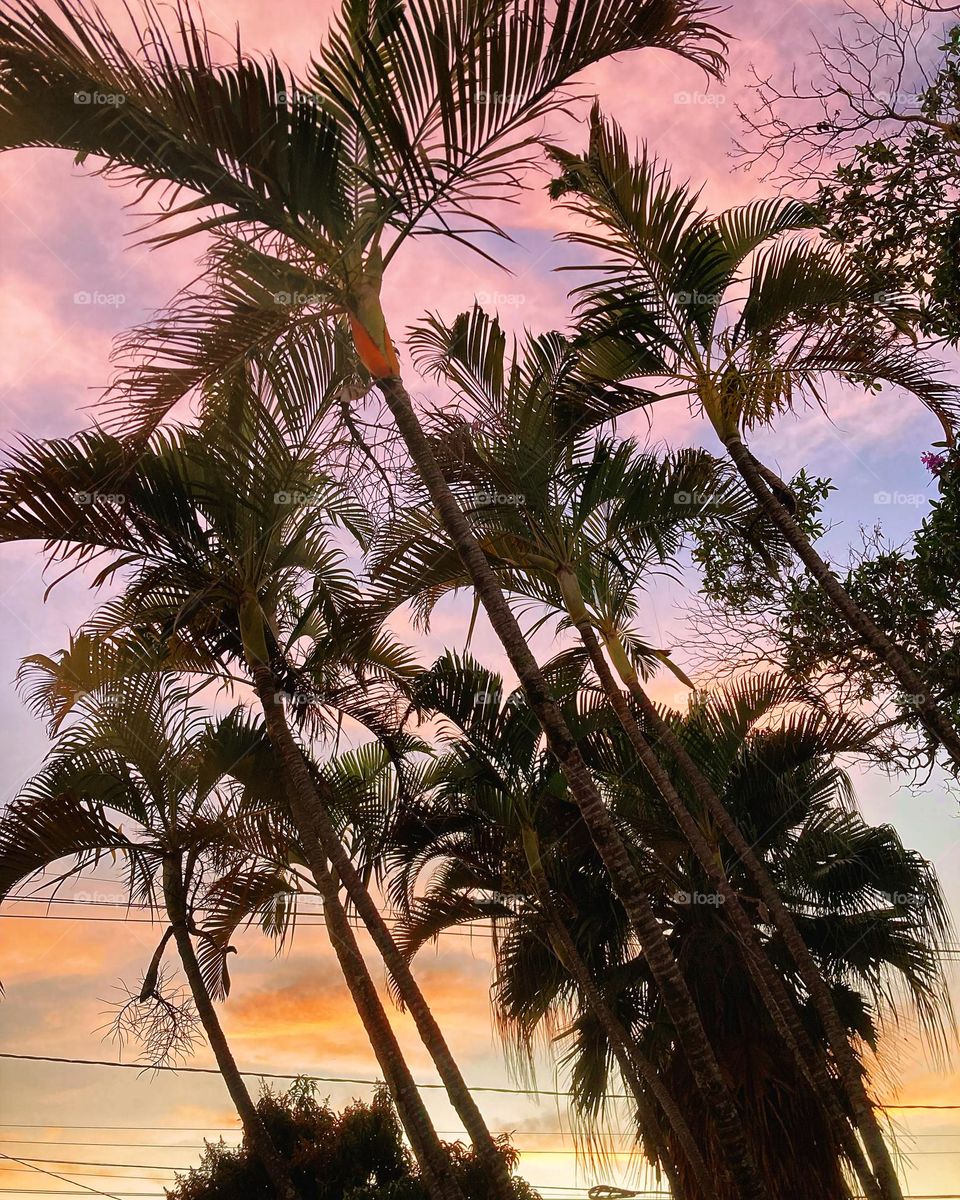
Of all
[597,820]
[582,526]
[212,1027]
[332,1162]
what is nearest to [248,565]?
[582,526]

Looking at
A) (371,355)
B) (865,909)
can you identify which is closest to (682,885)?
(865,909)

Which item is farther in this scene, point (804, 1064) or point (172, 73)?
point (804, 1064)

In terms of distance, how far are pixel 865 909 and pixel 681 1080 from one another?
8.35 feet

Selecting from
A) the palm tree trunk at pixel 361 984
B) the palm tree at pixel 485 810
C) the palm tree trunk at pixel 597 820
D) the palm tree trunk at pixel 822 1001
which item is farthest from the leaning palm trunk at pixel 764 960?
the palm tree trunk at pixel 361 984

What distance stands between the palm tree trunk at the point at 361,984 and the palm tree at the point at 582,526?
129cm

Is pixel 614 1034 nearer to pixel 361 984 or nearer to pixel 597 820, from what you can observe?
pixel 361 984

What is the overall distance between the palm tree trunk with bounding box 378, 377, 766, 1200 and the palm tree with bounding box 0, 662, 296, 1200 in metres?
4.17

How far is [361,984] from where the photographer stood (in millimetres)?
7867

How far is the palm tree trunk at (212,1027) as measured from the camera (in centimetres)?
862

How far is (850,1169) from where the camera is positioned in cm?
881

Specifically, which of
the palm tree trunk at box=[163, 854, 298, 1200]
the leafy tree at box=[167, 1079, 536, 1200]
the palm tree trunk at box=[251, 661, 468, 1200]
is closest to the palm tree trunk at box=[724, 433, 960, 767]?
the palm tree trunk at box=[251, 661, 468, 1200]

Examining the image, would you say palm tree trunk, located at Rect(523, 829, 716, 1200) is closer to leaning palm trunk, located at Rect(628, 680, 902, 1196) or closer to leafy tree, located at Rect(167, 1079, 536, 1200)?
leaning palm trunk, located at Rect(628, 680, 902, 1196)

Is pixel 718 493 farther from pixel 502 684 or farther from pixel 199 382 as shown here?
pixel 199 382

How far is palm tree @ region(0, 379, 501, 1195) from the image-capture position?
20.6 feet
